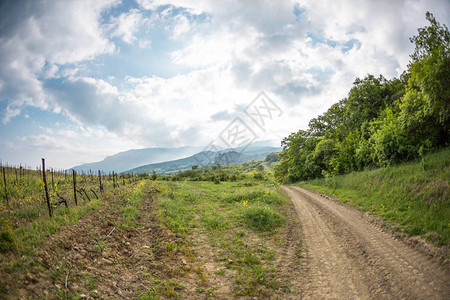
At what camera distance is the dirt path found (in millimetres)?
4883

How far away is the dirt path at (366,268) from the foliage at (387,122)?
933cm

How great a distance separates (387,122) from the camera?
57.5 ft

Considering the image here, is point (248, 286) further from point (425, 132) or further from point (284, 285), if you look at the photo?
point (425, 132)

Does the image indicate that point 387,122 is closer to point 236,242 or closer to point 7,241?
point 236,242

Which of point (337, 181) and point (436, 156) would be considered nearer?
point (436, 156)

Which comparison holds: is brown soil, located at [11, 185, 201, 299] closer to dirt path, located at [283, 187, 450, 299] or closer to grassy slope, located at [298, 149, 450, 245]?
dirt path, located at [283, 187, 450, 299]

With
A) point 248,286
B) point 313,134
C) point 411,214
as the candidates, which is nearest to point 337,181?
point 411,214

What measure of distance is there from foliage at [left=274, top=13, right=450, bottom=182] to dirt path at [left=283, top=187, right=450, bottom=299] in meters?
9.33

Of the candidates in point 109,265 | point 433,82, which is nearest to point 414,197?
point 433,82

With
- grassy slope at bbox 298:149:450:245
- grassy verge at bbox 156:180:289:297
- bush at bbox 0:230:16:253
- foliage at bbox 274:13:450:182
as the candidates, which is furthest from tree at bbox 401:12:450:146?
bush at bbox 0:230:16:253

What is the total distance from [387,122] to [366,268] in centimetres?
1656

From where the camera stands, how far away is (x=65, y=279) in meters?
4.96

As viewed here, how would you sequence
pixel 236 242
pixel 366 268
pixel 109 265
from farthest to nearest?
1. pixel 236 242
2. pixel 109 265
3. pixel 366 268

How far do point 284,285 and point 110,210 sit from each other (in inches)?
417
